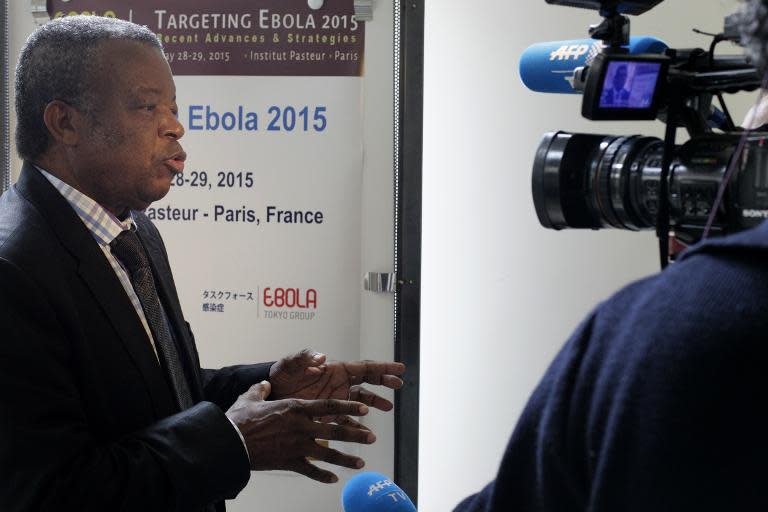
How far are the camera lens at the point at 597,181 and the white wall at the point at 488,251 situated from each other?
4.22 feet

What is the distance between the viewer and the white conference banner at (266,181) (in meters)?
2.42

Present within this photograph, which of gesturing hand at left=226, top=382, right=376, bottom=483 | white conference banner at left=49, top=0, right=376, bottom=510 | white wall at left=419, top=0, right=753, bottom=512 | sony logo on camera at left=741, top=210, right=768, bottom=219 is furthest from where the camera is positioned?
white wall at left=419, top=0, right=753, bottom=512

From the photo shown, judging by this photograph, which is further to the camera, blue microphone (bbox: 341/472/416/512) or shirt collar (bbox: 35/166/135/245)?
shirt collar (bbox: 35/166/135/245)

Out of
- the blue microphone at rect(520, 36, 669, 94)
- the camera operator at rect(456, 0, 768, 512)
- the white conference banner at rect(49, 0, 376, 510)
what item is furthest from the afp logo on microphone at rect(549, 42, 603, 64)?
the white conference banner at rect(49, 0, 376, 510)

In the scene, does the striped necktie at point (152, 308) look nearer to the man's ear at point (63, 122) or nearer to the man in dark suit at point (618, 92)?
the man's ear at point (63, 122)

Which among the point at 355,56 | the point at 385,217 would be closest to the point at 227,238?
the point at 385,217

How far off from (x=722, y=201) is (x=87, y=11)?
81.1 inches

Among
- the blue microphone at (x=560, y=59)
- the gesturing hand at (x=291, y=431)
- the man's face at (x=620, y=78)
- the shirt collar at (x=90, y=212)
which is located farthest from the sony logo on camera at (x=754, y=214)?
the shirt collar at (x=90, y=212)

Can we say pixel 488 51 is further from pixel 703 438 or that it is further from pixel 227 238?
pixel 703 438

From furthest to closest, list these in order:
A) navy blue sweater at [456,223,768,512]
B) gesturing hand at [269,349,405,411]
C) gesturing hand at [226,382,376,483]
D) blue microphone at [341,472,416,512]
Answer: gesturing hand at [269,349,405,411] < gesturing hand at [226,382,376,483] < blue microphone at [341,472,416,512] < navy blue sweater at [456,223,768,512]

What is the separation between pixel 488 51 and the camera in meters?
2.64

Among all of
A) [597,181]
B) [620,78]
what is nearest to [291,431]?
[597,181]

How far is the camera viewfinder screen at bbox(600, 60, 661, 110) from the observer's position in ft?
3.61

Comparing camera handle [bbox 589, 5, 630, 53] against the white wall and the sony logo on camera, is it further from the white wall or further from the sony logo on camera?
the white wall
